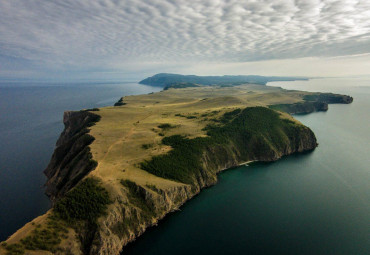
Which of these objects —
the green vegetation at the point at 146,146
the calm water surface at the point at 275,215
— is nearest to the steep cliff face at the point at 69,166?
the green vegetation at the point at 146,146

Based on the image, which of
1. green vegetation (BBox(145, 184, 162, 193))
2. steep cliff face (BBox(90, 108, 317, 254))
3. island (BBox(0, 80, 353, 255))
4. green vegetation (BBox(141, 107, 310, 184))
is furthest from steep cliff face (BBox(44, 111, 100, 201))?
green vegetation (BBox(141, 107, 310, 184))

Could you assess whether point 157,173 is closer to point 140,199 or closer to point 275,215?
point 140,199

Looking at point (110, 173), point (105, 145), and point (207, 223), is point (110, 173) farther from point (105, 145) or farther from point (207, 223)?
point (207, 223)

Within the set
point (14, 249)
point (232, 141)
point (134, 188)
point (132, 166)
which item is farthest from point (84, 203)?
point (232, 141)

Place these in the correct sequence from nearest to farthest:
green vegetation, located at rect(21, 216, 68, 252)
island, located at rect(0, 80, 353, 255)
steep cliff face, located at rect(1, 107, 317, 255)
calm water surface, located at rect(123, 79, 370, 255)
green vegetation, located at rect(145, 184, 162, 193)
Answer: green vegetation, located at rect(21, 216, 68, 252) < island, located at rect(0, 80, 353, 255) < steep cliff face, located at rect(1, 107, 317, 255) < calm water surface, located at rect(123, 79, 370, 255) < green vegetation, located at rect(145, 184, 162, 193)

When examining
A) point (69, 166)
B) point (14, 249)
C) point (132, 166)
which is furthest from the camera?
point (69, 166)

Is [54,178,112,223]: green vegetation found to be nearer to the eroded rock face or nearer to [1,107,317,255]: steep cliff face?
[1,107,317,255]: steep cliff face
